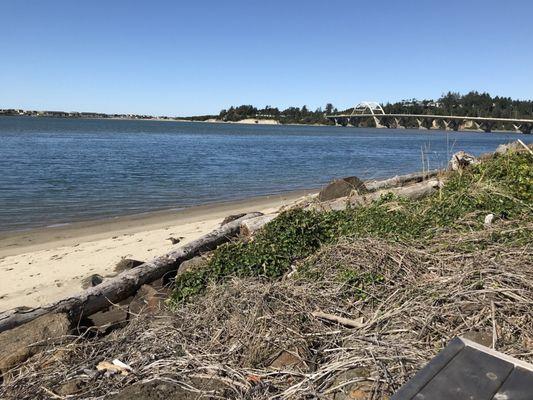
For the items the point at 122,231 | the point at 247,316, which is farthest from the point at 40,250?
the point at 247,316

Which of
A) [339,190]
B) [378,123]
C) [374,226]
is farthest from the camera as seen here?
[378,123]

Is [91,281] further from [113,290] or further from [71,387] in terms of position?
[71,387]

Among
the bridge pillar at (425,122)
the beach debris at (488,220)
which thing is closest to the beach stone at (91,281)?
the beach debris at (488,220)

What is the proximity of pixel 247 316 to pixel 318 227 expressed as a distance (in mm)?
2857

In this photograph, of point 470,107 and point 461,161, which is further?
point 470,107

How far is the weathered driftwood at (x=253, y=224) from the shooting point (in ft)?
27.4

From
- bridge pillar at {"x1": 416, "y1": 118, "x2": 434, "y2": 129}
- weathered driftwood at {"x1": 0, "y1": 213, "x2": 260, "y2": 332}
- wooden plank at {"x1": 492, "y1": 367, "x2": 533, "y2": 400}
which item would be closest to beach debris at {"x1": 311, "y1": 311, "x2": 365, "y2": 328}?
wooden plank at {"x1": 492, "y1": 367, "x2": 533, "y2": 400}

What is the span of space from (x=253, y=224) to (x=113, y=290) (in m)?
3.05

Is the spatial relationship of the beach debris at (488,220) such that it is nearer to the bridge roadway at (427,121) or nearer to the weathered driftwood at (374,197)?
the weathered driftwood at (374,197)

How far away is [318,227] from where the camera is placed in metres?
6.89

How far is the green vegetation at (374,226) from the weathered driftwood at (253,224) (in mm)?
972

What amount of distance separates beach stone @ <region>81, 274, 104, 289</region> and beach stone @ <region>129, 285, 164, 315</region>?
1.18 metres

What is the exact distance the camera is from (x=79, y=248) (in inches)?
Answer: 411

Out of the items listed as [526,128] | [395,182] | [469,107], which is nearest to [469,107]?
[469,107]
